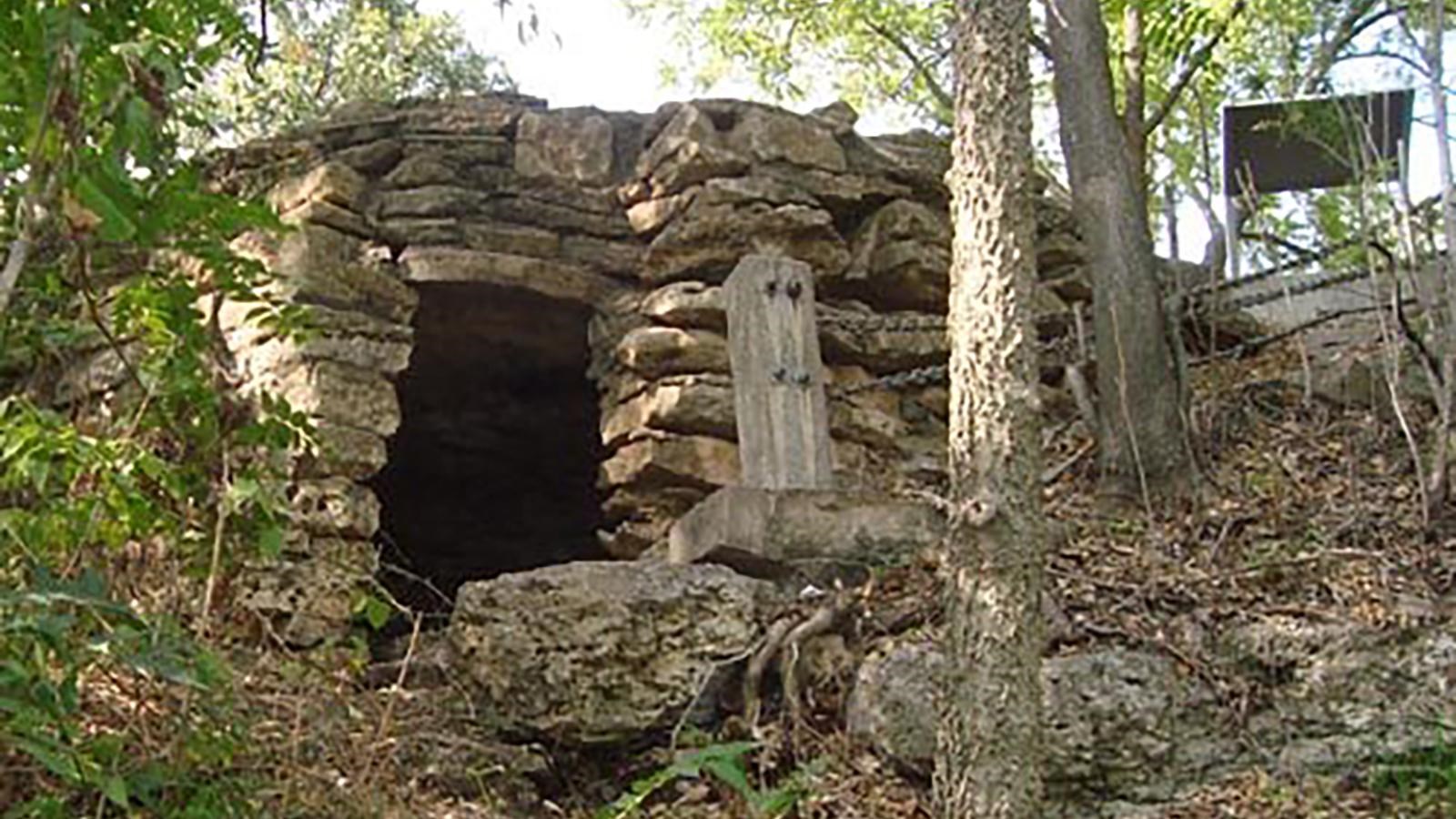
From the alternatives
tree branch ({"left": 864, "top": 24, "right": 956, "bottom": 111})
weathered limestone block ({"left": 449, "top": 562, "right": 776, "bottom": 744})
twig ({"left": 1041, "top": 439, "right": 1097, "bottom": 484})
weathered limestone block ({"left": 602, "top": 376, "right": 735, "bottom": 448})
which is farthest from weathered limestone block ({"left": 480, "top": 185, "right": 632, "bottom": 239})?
tree branch ({"left": 864, "top": 24, "right": 956, "bottom": 111})

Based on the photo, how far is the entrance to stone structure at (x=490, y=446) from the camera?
7840 mm

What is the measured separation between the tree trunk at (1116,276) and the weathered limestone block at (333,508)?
3020mm

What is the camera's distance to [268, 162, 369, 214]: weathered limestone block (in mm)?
6922

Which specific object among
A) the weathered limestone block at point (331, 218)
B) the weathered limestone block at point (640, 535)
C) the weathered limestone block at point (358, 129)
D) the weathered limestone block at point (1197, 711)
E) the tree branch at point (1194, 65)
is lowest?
the weathered limestone block at point (1197, 711)

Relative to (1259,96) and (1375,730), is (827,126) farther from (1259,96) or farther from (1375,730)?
(1259,96)

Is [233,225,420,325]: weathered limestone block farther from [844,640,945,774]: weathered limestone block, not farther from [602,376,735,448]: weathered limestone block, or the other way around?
[844,640,945,774]: weathered limestone block

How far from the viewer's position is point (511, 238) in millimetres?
7113

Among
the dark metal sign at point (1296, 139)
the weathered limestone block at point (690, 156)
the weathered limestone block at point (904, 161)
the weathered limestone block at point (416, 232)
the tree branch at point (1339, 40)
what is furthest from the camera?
the tree branch at point (1339, 40)

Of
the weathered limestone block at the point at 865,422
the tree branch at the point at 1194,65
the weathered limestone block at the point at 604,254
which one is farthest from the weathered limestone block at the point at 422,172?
the tree branch at the point at 1194,65

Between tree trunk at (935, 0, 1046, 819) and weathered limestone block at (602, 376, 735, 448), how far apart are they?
2569 millimetres

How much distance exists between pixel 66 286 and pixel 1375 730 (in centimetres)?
346

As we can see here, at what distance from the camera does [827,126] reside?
7.39 meters

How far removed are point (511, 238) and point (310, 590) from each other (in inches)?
76.0

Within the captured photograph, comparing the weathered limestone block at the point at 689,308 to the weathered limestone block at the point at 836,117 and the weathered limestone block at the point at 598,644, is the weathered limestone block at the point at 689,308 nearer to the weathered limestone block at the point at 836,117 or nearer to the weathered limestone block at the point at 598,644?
the weathered limestone block at the point at 836,117
